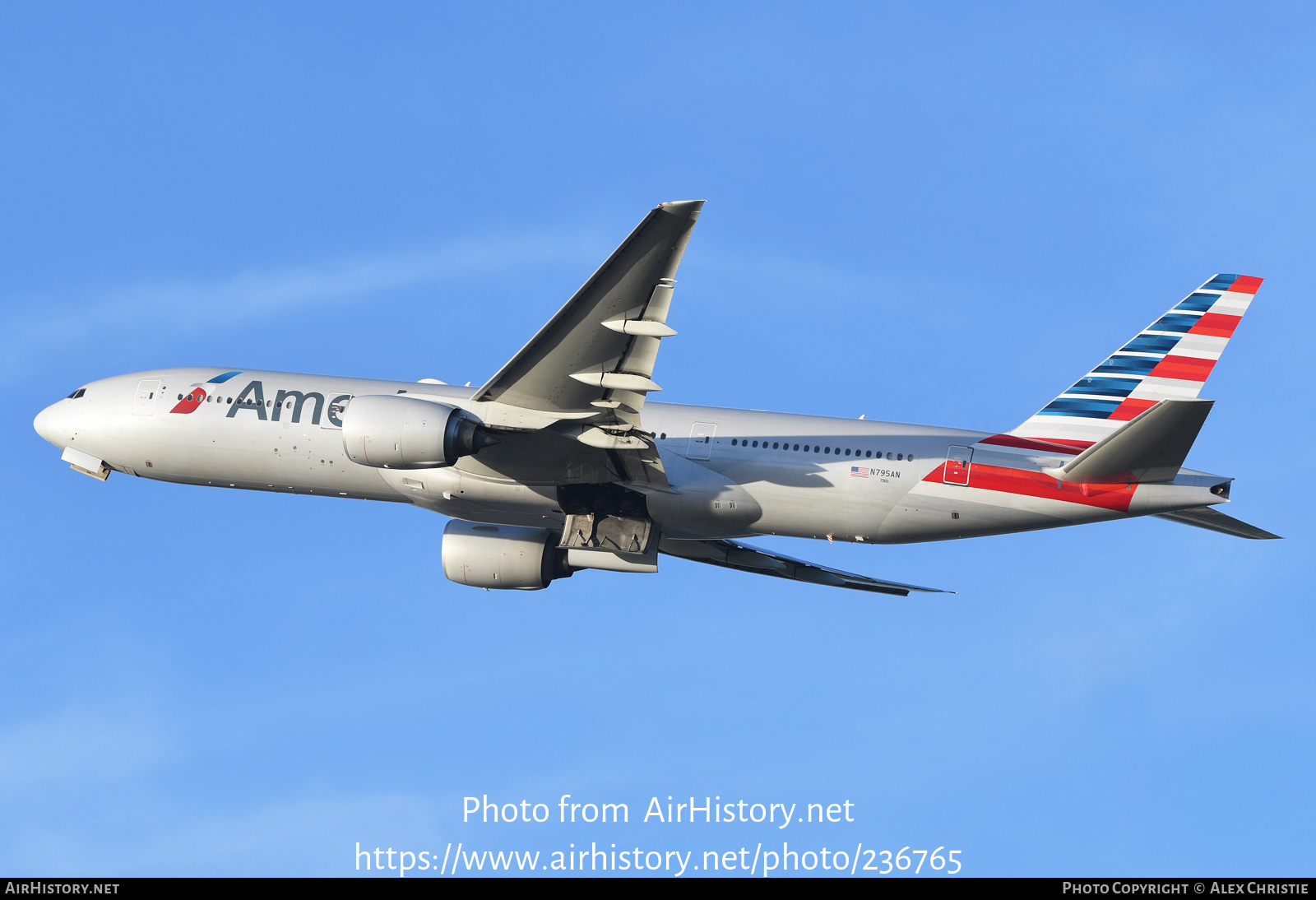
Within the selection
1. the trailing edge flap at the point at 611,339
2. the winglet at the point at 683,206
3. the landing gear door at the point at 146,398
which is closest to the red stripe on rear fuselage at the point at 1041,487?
the trailing edge flap at the point at 611,339

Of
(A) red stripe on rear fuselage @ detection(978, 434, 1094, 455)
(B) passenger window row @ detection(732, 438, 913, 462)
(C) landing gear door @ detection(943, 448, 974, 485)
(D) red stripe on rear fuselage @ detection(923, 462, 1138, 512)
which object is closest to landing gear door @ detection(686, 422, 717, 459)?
(B) passenger window row @ detection(732, 438, 913, 462)

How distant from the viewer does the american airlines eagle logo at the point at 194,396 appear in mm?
29094

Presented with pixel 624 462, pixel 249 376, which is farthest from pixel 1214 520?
pixel 249 376

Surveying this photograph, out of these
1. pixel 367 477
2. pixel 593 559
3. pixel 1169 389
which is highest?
pixel 1169 389

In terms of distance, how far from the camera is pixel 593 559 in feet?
90.4

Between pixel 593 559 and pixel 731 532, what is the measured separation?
3.15 meters

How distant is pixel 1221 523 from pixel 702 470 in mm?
11228

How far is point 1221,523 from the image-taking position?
26.4 meters

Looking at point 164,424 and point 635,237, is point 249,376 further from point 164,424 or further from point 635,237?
point 635,237

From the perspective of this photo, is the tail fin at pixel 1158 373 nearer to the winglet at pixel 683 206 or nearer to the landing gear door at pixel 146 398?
the winglet at pixel 683 206

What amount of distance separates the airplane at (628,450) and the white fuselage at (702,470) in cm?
4

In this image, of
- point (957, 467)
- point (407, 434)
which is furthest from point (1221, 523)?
point (407, 434)

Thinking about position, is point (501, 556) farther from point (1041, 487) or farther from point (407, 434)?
point (1041, 487)

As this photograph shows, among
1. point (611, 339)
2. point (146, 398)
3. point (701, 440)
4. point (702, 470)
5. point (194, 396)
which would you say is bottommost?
point (702, 470)
